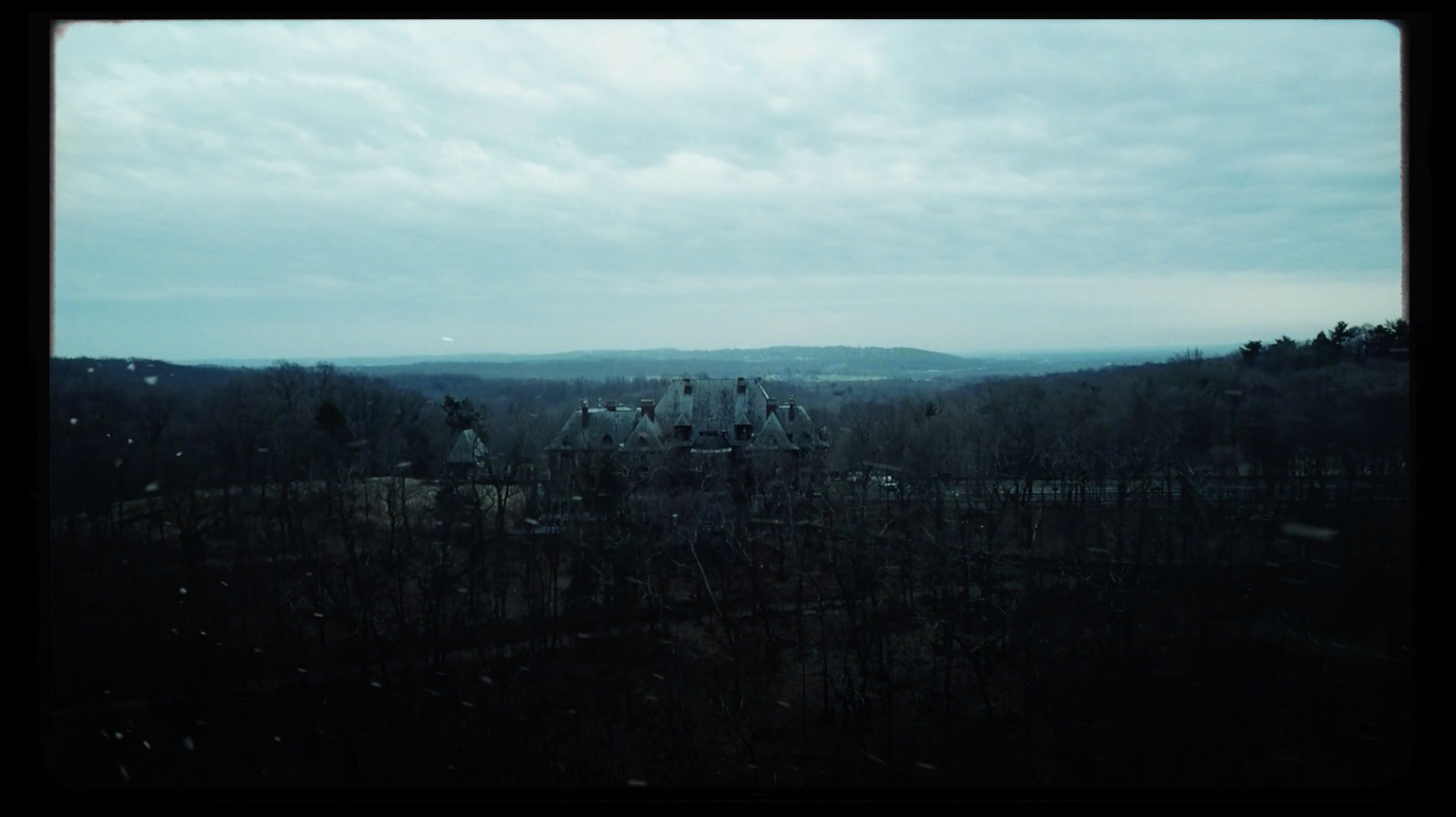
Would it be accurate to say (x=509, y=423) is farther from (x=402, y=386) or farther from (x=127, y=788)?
(x=127, y=788)

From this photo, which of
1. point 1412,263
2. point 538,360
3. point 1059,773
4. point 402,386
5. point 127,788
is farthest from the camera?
point 538,360

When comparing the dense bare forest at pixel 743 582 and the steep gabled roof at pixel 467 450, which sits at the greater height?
the steep gabled roof at pixel 467 450

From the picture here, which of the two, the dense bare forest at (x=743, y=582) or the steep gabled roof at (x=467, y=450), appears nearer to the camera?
the dense bare forest at (x=743, y=582)

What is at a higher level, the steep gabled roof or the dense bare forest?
the steep gabled roof

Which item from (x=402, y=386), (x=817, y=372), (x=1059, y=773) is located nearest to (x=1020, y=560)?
(x=1059, y=773)

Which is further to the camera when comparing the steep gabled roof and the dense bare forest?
the steep gabled roof

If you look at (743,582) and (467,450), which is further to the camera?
(743,582)

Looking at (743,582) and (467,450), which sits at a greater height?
(467,450)
